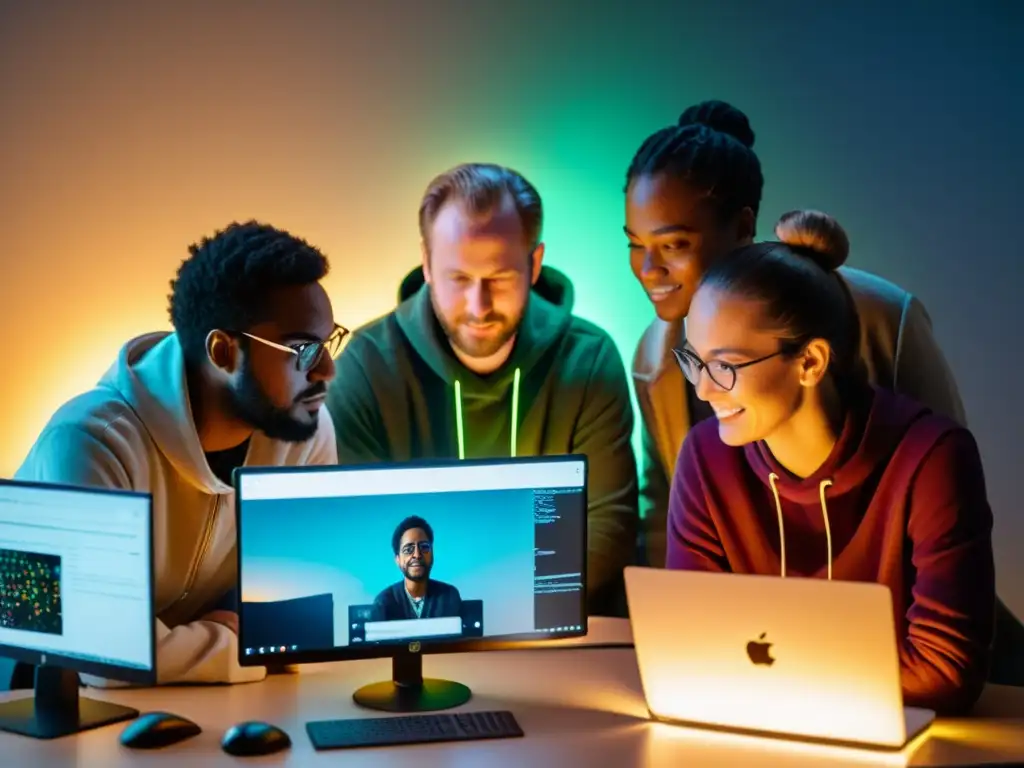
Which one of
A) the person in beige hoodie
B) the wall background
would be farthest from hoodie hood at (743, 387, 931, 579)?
the wall background

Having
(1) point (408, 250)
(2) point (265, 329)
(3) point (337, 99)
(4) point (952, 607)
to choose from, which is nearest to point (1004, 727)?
(4) point (952, 607)

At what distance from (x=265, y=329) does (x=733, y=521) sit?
100 centimetres

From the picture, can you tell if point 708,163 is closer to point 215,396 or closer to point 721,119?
point 721,119

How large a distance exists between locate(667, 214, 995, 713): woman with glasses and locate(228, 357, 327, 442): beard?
805 millimetres

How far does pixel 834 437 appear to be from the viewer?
8.00ft

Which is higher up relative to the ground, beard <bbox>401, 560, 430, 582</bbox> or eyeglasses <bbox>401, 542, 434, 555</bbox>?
eyeglasses <bbox>401, 542, 434, 555</bbox>

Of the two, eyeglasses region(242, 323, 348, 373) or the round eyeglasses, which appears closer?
the round eyeglasses

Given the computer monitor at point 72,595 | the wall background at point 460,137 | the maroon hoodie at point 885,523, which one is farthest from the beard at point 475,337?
the computer monitor at point 72,595

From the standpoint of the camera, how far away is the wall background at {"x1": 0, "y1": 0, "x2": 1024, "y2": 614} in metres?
3.39

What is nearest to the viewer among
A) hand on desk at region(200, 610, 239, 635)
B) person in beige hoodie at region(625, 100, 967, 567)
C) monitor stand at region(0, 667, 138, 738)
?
monitor stand at region(0, 667, 138, 738)

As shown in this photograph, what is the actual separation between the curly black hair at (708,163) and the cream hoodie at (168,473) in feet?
3.65

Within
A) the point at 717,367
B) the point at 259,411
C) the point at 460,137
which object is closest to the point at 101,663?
the point at 259,411

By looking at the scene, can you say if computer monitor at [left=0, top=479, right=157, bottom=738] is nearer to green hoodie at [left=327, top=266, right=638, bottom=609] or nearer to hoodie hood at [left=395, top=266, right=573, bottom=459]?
green hoodie at [left=327, top=266, right=638, bottom=609]

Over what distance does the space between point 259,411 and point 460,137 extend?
48.5 inches
